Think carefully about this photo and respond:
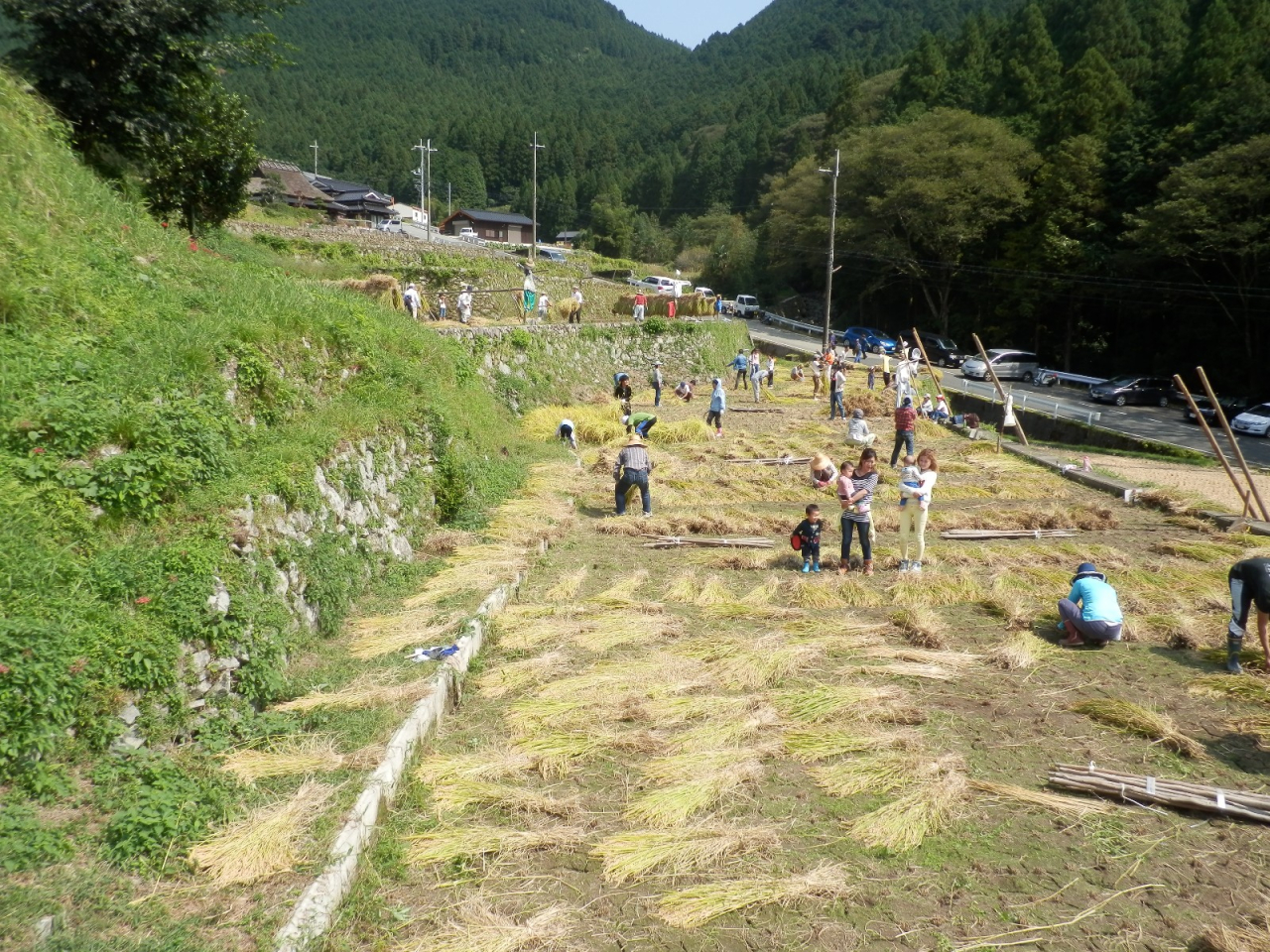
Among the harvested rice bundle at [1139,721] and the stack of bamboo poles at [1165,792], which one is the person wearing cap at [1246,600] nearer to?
the harvested rice bundle at [1139,721]

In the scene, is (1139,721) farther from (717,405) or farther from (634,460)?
(717,405)

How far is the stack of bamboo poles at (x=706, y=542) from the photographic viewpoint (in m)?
10.3

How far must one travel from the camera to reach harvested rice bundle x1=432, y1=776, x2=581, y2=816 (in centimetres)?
477

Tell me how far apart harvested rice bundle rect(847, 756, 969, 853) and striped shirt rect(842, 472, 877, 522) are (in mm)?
4400

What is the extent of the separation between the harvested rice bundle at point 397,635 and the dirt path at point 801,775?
527 mm

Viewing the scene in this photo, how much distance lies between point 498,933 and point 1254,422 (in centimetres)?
2683

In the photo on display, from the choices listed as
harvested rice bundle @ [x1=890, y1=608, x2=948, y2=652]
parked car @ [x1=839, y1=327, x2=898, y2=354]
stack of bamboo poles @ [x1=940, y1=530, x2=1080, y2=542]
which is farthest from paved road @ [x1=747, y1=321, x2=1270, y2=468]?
harvested rice bundle @ [x1=890, y1=608, x2=948, y2=652]

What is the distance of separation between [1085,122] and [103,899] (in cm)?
4597

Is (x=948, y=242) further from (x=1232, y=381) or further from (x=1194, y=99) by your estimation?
(x=1232, y=381)

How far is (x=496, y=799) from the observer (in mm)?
4848

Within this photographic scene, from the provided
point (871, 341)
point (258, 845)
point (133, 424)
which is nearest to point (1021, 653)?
point (258, 845)

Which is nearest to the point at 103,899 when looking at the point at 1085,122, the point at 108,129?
the point at 108,129

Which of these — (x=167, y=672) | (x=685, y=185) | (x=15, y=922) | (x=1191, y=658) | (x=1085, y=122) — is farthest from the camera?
(x=685, y=185)

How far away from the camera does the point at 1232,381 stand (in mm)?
31406
